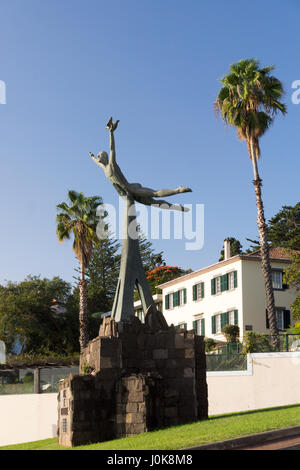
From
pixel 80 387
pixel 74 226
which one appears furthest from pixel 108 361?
pixel 74 226

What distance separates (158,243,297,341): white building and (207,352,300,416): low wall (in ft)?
33.6

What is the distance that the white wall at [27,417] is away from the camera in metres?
27.8

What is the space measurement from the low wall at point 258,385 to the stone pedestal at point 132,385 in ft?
27.3

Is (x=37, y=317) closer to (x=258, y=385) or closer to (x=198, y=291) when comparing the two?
A: (x=198, y=291)

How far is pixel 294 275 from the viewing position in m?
35.2

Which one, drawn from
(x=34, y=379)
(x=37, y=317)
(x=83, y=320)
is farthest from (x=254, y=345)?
(x=37, y=317)

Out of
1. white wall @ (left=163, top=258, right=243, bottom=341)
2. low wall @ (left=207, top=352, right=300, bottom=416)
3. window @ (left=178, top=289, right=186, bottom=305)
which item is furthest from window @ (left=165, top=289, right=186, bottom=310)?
low wall @ (left=207, top=352, right=300, bottom=416)

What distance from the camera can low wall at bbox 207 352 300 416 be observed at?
26.4 meters

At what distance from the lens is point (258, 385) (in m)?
26.8

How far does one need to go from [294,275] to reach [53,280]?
24.2m

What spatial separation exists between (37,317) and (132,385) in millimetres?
34027

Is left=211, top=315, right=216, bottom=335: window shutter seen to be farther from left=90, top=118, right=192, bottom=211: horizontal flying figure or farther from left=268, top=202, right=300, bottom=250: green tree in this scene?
left=90, top=118, right=192, bottom=211: horizontal flying figure

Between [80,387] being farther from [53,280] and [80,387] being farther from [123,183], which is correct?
Result: [53,280]

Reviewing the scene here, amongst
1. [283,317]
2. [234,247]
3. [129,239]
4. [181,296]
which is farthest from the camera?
[234,247]
